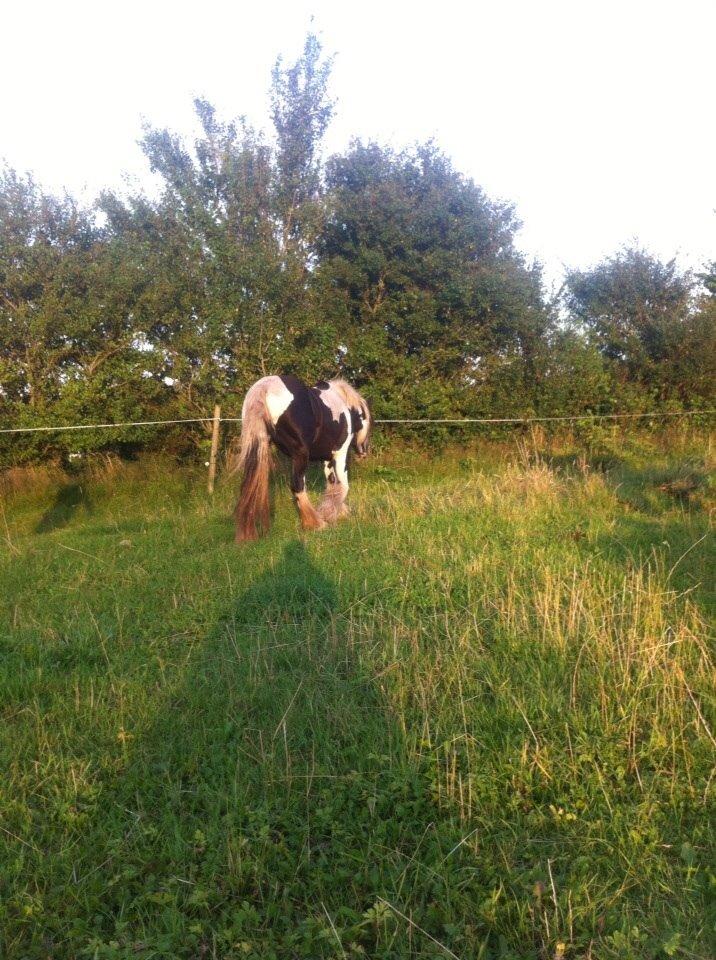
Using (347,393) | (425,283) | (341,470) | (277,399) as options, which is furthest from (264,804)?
(425,283)

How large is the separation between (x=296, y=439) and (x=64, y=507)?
5.00m

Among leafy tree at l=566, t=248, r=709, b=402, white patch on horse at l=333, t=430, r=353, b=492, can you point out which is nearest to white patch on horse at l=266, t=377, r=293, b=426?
white patch on horse at l=333, t=430, r=353, b=492

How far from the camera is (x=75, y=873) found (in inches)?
81.1

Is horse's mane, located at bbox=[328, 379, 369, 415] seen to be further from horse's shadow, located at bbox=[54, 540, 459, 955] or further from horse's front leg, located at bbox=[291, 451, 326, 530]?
horse's shadow, located at bbox=[54, 540, 459, 955]

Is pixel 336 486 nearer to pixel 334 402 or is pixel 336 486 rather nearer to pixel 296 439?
pixel 334 402

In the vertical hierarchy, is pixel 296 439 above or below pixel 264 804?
above

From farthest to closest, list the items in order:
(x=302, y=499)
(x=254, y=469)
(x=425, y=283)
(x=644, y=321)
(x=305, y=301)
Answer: (x=644, y=321) → (x=425, y=283) → (x=305, y=301) → (x=302, y=499) → (x=254, y=469)

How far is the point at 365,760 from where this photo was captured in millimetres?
2594

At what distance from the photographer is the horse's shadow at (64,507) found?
30.0ft

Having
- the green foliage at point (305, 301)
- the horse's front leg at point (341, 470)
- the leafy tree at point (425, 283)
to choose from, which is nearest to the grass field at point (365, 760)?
the horse's front leg at point (341, 470)

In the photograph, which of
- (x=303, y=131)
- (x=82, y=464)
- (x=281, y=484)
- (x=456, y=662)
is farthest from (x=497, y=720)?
(x=303, y=131)

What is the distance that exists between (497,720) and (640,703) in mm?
637

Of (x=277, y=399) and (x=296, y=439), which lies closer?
(x=277, y=399)

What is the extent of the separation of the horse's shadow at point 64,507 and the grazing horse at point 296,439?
3769 mm
